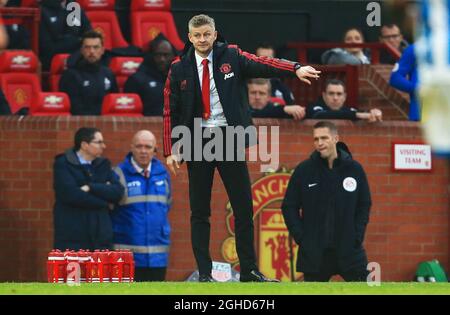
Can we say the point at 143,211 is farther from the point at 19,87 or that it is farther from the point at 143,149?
the point at 19,87

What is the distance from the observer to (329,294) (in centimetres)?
1073

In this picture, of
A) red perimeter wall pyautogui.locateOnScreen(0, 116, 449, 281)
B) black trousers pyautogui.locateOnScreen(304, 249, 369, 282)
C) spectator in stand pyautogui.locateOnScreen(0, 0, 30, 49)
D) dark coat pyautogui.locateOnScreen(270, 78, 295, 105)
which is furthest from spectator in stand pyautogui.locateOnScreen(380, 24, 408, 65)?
black trousers pyautogui.locateOnScreen(304, 249, 369, 282)

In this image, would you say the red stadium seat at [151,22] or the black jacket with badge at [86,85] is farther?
the red stadium seat at [151,22]

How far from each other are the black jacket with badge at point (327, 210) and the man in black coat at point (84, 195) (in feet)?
6.47

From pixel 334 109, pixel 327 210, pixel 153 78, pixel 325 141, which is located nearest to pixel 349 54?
pixel 334 109

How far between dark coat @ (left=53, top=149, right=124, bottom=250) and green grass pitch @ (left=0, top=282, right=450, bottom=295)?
3.75 m

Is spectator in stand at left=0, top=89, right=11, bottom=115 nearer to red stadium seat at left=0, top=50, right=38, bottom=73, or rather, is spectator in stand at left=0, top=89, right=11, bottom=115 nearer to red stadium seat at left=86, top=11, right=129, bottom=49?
red stadium seat at left=0, top=50, right=38, bottom=73

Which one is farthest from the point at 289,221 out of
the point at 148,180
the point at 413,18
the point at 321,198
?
the point at 413,18

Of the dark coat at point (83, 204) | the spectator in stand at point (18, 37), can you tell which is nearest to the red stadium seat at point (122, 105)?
the dark coat at point (83, 204)

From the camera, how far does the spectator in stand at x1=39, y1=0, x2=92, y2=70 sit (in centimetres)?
1819

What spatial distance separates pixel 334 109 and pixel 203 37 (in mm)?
5147

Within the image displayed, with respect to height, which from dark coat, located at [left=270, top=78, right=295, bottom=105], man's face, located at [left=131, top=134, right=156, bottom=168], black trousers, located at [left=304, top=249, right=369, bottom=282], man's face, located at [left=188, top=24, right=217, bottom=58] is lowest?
black trousers, located at [left=304, top=249, right=369, bottom=282]

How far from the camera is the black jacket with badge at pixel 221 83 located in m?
12.4

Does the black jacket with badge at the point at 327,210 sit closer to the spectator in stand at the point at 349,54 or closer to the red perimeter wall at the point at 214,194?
the red perimeter wall at the point at 214,194
